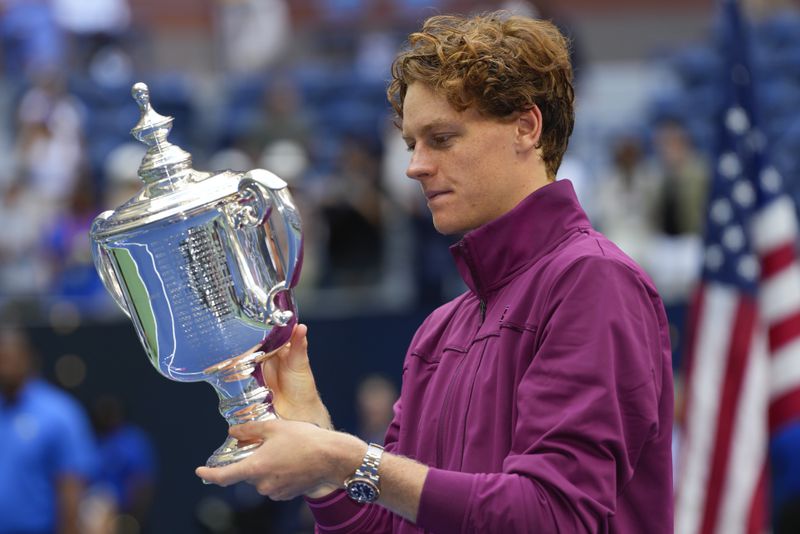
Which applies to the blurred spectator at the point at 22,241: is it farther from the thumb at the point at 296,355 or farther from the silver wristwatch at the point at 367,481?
the silver wristwatch at the point at 367,481

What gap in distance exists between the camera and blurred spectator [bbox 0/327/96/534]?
269 inches

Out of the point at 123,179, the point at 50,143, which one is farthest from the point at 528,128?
the point at 50,143

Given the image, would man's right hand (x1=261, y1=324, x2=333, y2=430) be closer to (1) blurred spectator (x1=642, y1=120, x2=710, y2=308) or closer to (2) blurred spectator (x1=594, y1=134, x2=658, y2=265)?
(1) blurred spectator (x1=642, y1=120, x2=710, y2=308)

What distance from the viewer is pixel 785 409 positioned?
4402 millimetres

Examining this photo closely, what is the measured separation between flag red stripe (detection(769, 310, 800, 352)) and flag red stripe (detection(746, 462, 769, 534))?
1.50 feet

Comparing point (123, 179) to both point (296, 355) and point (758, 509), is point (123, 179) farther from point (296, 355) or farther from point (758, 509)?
point (296, 355)

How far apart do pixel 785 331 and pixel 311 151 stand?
231 inches

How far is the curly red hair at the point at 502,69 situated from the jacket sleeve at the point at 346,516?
601mm

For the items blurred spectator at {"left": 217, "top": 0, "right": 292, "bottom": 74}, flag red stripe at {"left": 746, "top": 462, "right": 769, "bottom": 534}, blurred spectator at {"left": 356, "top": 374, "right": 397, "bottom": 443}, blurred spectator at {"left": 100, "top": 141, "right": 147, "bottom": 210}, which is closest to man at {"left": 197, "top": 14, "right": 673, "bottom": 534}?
flag red stripe at {"left": 746, "top": 462, "right": 769, "bottom": 534}

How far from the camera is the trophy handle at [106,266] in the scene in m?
2.14

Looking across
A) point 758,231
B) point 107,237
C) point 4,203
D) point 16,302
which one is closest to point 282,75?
point 4,203

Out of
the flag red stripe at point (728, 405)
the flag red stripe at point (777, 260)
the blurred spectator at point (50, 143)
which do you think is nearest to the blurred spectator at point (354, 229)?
the blurred spectator at point (50, 143)

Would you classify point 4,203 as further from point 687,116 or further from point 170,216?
point 170,216

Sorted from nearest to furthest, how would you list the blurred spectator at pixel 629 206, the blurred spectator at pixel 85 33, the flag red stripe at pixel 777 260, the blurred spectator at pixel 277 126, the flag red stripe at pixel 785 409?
1. the flag red stripe at pixel 785 409
2. the flag red stripe at pixel 777 260
3. the blurred spectator at pixel 629 206
4. the blurred spectator at pixel 277 126
5. the blurred spectator at pixel 85 33
